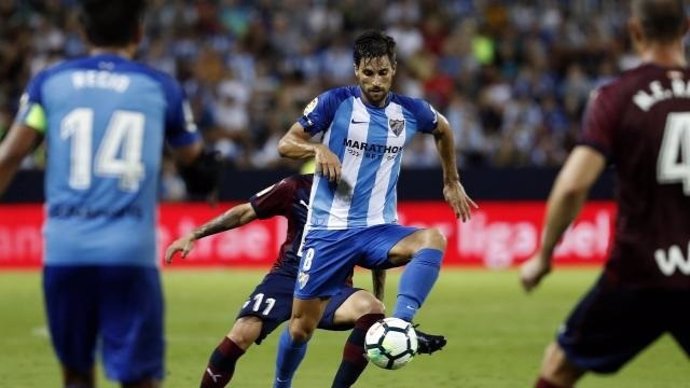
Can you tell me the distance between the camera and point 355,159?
876 centimetres

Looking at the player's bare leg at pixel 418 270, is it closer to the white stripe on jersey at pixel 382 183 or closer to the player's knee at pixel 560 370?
the white stripe on jersey at pixel 382 183

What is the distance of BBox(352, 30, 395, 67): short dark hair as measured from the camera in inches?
343

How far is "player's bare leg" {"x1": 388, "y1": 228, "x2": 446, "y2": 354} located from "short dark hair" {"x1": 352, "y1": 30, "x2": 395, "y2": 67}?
3.66 ft

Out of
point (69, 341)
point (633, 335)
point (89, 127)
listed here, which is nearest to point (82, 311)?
point (69, 341)

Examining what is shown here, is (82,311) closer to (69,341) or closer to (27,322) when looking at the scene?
(69,341)

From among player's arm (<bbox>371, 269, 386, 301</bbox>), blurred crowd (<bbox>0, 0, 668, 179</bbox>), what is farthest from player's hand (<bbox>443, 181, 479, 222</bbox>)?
blurred crowd (<bbox>0, 0, 668, 179</bbox>)

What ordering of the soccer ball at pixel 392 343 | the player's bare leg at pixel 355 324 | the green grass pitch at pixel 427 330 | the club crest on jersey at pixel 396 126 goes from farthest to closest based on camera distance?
the green grass pitch at pixel 427 330, the club crest on jersey at pixel 396 126, the player's bare leg at pixel 355 324, the soccer ball at pixel 392 343

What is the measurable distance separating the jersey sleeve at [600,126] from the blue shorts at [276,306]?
139 inches

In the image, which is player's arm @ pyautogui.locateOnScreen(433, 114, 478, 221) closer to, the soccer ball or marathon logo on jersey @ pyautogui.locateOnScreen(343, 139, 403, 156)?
marathon logo on jersey @ pyautogui.locateOnScreen(343, 139, 403, 156)

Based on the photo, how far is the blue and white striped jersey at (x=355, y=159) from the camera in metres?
8.72

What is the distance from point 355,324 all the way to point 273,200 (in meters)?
1.03

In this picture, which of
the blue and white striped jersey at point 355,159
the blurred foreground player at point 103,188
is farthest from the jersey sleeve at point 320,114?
the blurred foreground player at point 103,188

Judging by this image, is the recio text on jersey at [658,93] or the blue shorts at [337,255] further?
the blue shorts at [337,255]

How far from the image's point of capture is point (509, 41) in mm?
25469
